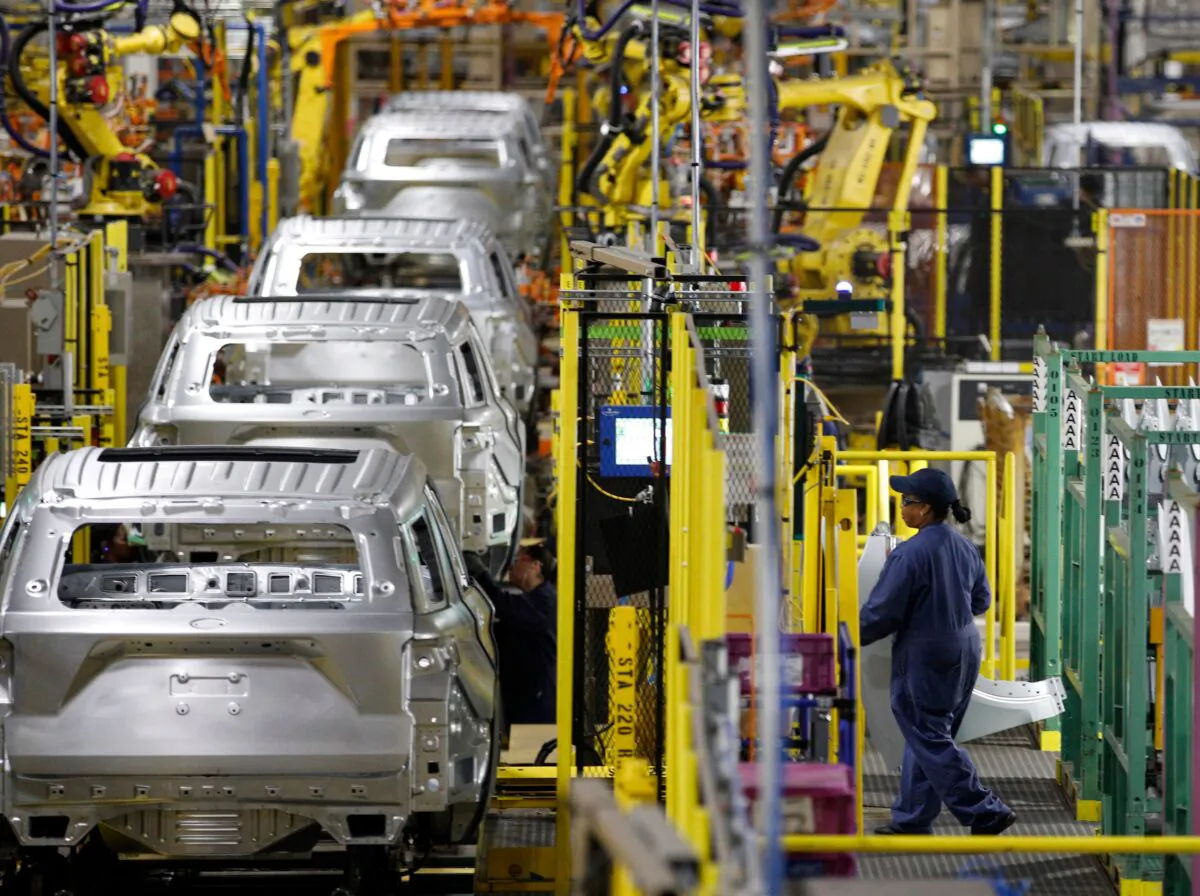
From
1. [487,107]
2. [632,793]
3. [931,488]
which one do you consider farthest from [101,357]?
[487,107]

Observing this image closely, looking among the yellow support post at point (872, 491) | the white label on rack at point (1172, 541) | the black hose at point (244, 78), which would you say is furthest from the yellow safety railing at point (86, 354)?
the black hose at point (244, 78)

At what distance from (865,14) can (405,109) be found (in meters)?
6.69

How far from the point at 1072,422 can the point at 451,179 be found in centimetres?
1015

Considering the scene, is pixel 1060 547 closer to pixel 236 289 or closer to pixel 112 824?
pixel 112 824

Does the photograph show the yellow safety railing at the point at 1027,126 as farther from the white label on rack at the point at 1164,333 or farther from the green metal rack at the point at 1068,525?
the green metal rack at the point at 1068,525

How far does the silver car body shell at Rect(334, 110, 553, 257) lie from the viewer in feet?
59.7

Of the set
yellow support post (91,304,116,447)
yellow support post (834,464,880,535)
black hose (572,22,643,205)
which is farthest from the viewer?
black hose (572,22,643,205)

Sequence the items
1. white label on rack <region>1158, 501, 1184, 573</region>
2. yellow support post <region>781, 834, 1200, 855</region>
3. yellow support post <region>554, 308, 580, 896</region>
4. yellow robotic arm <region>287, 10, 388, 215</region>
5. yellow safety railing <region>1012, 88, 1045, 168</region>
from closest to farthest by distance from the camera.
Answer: yellow support post <region>781, 834, 1200, 855</region>
white label on rack <region>1158, 501, 1184, 573</region>
yellow support post <region>554, 308, 580, 896</region>
yellow robotic arm <region>287, 10, 388, 215</region>
yellow safety railing <region>1012, 88, 1045, 168</region>

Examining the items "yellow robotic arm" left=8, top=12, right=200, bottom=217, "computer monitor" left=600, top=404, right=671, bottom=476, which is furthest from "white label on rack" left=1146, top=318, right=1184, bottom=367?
"computer monitor" left=600, top=404, right=671, bottom=476

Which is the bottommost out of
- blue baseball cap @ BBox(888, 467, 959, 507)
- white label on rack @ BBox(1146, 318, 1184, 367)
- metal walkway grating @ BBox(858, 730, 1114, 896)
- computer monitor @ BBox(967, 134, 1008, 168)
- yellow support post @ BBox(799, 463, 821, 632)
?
metal walkway grating @ BBox(858, 730, 1114, 896)

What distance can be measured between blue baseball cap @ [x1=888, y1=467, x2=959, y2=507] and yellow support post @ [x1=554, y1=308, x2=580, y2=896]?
1.39 meters

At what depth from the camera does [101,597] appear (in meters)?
6.96

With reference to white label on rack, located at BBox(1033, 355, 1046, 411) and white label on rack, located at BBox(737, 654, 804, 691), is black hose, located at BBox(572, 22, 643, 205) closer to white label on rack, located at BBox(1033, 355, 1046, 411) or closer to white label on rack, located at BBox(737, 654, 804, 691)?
white label on rack, located at BBox(1033, 355, 1046, 411)

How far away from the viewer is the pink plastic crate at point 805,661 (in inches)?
235
